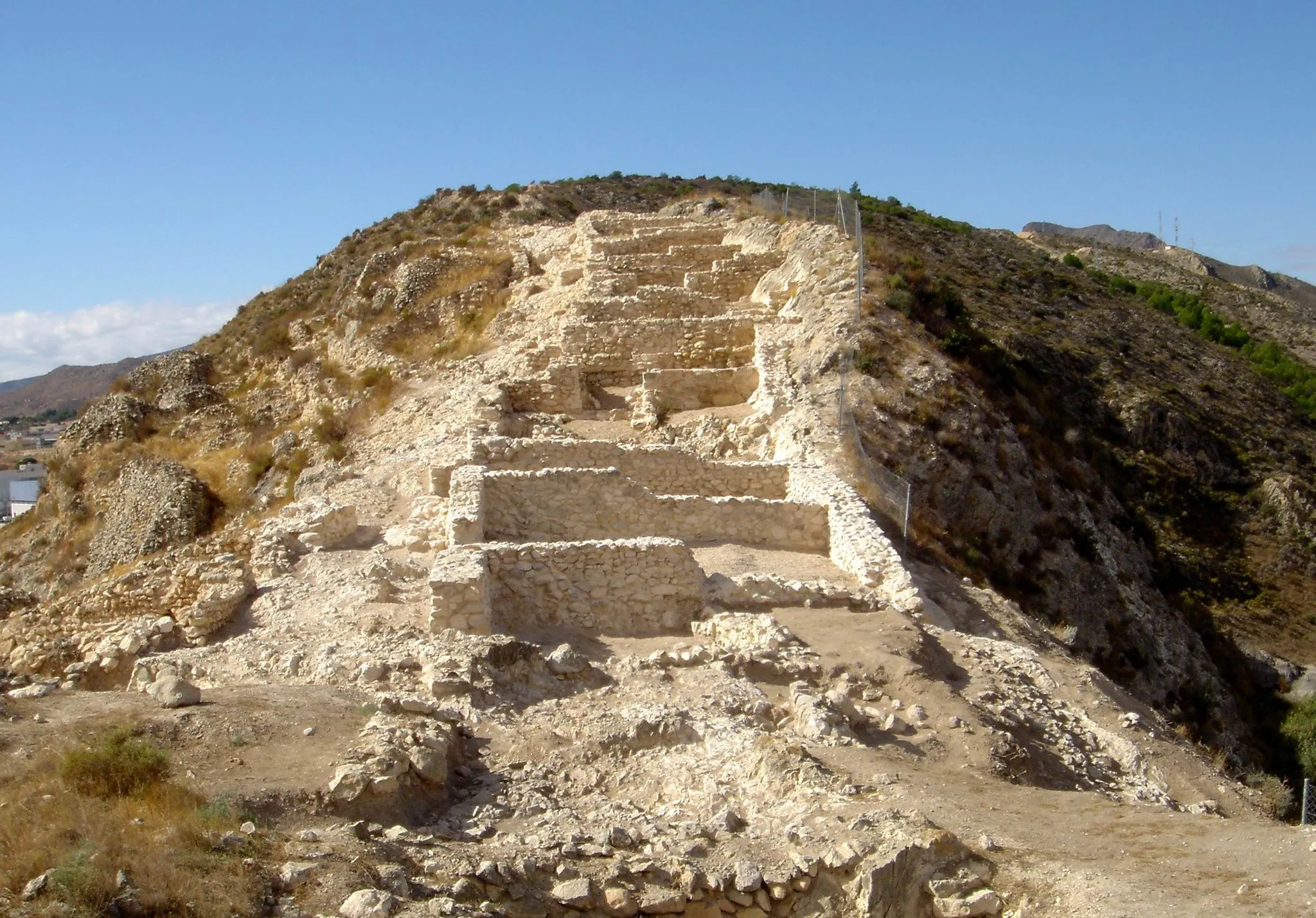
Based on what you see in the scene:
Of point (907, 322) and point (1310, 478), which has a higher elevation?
point (907, 322)

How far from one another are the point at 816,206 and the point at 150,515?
17.1 m

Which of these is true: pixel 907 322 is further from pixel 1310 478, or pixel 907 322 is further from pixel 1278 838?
pixel 1310 478

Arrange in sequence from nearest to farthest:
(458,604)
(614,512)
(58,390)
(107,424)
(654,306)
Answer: (458,604), (614,512), (654,306), (107,424), (58,390)

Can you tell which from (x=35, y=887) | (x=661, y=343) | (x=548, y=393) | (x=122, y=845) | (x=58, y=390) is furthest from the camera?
(x=58, y=390)

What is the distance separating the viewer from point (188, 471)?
69.7ft

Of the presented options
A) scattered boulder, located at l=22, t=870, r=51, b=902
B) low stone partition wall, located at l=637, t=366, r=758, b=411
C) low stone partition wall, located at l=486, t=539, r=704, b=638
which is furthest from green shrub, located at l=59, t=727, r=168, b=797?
low stone partition wall, located at l=637, t=366, r=758, b=411

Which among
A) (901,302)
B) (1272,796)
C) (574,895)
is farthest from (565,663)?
(901,302)

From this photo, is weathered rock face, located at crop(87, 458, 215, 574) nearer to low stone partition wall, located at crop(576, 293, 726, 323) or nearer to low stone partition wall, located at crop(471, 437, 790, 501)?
low stone partition wall, located at crop(576, 293, 726, 323)

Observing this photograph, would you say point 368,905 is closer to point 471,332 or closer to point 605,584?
point 605,584

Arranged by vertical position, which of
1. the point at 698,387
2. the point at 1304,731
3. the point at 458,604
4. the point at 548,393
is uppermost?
the point at 698,387

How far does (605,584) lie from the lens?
9047mm

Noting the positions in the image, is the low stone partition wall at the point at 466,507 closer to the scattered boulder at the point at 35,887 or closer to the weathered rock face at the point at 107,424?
the scattered boulder at the point at 35,887

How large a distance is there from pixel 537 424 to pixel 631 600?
25.7 feet

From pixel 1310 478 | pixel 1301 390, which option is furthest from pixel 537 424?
pixel 1301 390
